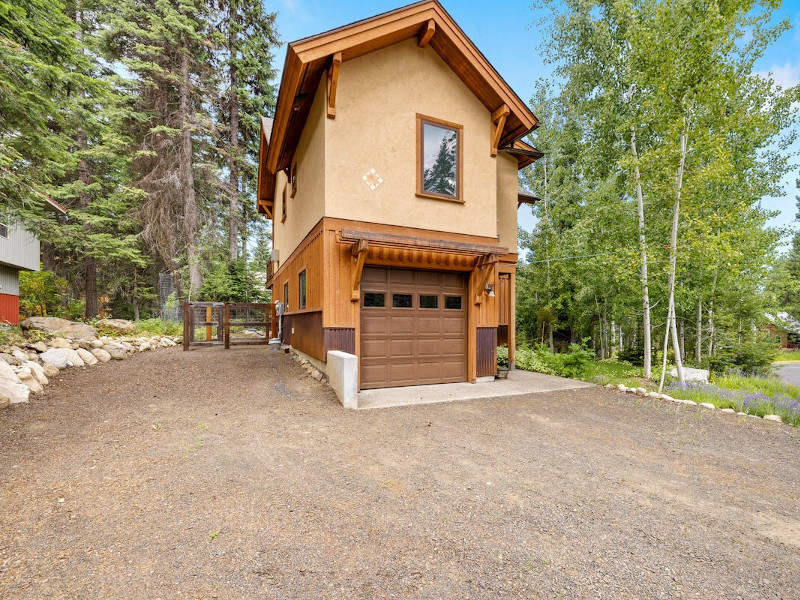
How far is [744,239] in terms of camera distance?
9.37 m

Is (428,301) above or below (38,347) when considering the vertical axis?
above

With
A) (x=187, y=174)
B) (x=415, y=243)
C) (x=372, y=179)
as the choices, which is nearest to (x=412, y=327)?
(x=415, y=243)

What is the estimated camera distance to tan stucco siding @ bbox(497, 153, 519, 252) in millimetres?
9922

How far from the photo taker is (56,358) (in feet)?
24.0

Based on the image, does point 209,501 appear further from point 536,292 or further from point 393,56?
point 536,292

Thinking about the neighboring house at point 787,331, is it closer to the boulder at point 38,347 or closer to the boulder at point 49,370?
the boulder at point 49,370

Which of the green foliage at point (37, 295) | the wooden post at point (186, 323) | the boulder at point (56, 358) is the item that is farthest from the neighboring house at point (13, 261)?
the boulder at point (56, 358)

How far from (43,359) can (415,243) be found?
7640 millimetres

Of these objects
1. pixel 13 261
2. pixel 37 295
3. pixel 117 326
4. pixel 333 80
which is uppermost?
pixel 333 80

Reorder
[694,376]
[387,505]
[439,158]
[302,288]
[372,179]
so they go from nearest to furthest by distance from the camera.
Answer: [387,505], [372,179], [439,158], [694,376], [302,288]

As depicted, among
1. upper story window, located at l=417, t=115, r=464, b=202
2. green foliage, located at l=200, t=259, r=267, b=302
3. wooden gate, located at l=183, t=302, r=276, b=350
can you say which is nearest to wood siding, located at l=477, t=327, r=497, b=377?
upper story window, located at l=417, t=115, r=464, b=202

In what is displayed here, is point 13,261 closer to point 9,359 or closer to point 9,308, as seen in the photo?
point 9,308

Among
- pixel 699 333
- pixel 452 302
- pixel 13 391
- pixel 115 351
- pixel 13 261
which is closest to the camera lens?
pixel 13 391

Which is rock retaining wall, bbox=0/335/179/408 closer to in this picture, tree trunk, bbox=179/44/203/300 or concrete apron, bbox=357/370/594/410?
concrete apron, bbox=357/370/594/410
